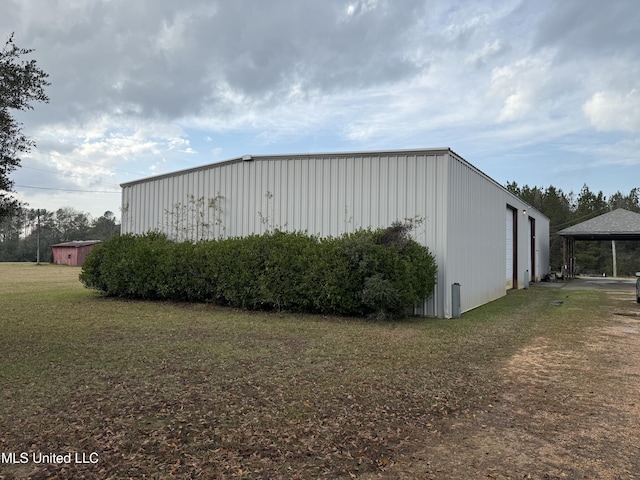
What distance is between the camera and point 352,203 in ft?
36.8

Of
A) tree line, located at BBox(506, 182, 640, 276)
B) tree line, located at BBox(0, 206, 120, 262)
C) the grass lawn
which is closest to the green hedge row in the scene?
the grass lawn

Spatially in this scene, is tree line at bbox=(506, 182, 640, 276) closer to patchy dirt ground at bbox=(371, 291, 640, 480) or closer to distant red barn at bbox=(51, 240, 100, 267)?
patchy dirt ground at bbox=(371, 291, 640, 480)

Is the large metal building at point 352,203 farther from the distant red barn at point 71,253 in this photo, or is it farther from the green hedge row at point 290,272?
the distant red barn at point 71,253

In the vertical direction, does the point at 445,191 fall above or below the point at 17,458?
above

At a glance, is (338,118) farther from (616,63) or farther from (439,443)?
(439,443)

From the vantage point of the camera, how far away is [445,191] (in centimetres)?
1018

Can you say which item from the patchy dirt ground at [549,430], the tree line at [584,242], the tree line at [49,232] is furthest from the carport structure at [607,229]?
the tree line at [49,232]

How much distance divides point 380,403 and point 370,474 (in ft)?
4.55

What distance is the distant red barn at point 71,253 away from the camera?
46031mm

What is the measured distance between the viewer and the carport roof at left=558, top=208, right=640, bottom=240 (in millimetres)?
25083

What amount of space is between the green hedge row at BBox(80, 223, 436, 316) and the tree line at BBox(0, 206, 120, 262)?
166 ft

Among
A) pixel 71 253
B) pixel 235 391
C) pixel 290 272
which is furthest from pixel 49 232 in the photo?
pixel 235 391

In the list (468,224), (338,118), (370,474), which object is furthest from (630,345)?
(338,118)

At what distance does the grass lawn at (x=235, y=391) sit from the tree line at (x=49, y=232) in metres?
56.2
